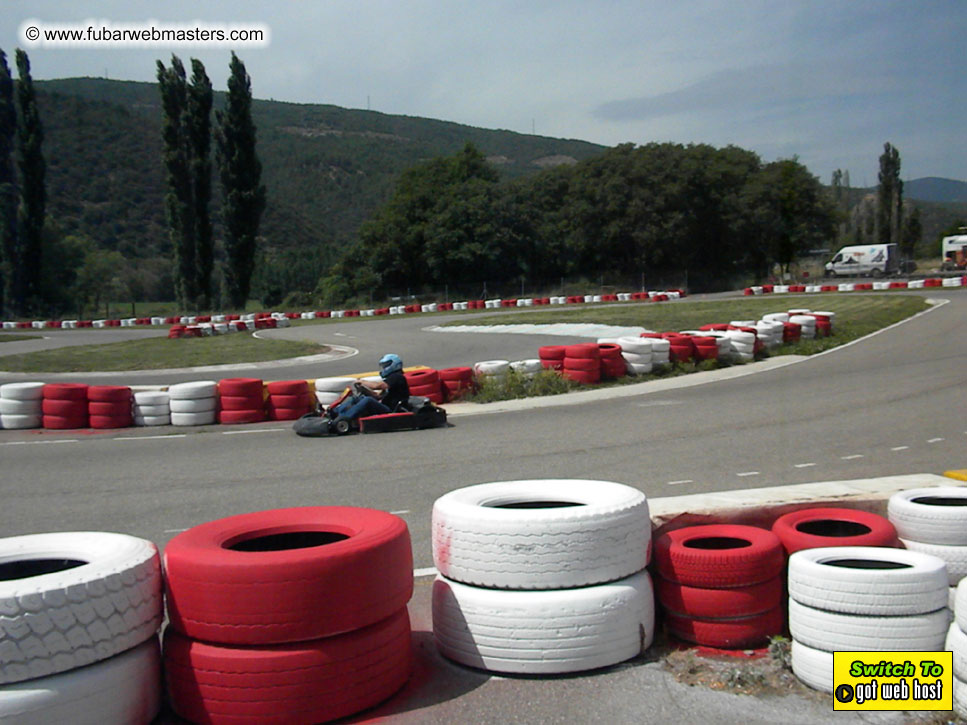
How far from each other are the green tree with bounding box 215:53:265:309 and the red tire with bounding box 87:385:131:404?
45770mm

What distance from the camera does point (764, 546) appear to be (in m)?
4.65

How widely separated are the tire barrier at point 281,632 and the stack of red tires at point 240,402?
1031cm

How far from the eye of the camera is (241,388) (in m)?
14.2

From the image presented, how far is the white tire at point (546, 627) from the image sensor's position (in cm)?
430

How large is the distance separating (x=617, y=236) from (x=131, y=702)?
6096 centimetres

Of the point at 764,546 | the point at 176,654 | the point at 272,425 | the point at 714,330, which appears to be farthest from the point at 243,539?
the point at 714,330

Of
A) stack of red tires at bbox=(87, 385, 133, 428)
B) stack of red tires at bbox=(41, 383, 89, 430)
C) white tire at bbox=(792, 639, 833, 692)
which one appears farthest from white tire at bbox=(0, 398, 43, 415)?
white tire at bbox=(792, 639, 833, 692)

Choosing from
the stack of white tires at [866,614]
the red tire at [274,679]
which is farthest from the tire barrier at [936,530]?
the red tire at [274,679]

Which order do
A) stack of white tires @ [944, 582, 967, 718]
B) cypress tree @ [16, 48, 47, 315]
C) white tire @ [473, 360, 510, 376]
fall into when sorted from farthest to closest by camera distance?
cypress tree @ [16, 48, 47, 315] < white tire @ [473, 360, 510, 376] < stack of white tires @ [944, 582, 967, 718]

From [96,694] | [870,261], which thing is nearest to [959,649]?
[96,694]

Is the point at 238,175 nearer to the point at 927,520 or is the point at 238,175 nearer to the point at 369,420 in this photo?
the point at 369,420

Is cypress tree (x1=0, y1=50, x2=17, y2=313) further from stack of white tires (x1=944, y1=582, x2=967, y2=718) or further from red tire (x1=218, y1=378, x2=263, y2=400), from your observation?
stack of white tires (x1=944, y1=582, x2=967, y2=718)

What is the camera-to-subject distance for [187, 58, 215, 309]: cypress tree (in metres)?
58.8

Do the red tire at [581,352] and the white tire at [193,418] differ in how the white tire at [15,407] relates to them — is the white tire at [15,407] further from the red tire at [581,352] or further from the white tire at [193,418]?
the red tire at [581,352]
